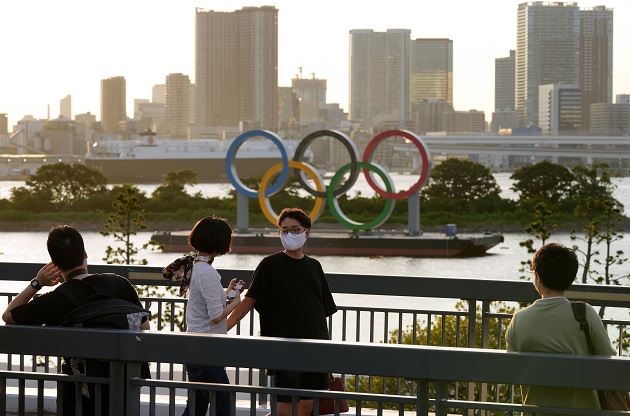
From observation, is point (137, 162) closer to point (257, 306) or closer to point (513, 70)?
point (513, 70)

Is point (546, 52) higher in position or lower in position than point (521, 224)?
higher

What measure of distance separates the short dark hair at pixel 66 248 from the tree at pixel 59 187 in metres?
86.5

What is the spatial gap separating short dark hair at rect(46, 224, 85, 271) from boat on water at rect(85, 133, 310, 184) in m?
123

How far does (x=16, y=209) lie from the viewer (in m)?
89.1

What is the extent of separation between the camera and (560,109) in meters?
163

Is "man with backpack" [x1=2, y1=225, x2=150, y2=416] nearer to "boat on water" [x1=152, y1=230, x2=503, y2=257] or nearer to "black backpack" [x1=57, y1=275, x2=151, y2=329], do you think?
"black backpack" [x1=57, y1=275, x2=151, y2=329]

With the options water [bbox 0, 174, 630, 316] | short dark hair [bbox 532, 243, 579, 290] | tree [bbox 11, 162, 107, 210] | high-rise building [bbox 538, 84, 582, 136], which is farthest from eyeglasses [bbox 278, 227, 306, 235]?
high-rise building [bbox 538, 84, 582, 136]

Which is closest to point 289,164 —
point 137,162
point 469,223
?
point 469,223

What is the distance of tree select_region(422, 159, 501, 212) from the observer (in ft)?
279

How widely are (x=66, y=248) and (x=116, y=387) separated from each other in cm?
61

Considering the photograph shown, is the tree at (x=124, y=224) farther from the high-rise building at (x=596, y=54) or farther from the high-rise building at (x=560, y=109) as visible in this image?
the high-rise building at (x=596, y=54)

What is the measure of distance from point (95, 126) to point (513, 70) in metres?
75.5

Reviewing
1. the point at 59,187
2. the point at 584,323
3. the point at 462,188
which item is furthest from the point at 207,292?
the point at 59,187

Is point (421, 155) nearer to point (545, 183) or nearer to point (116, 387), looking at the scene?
point (545, 183)
